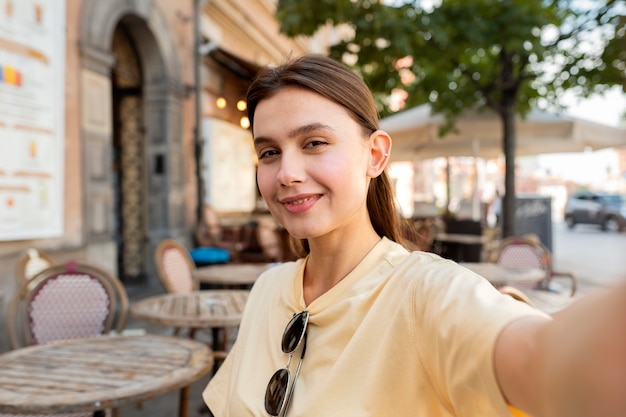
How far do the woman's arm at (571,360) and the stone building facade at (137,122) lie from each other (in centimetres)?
531

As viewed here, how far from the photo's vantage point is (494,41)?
6.38 m

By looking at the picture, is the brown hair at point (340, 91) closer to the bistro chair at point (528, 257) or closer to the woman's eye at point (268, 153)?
the woman's eye at point (268, 153)

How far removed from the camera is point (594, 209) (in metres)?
23.2

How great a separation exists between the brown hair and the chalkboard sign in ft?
28.9

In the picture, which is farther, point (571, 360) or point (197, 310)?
point (197, 310)

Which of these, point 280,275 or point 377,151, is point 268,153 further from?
point 280,275

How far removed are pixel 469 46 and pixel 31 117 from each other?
198 inches

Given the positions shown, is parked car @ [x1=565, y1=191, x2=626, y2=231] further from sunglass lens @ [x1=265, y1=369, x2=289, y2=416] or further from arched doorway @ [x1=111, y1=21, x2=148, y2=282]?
sunglass lens @ [x1=265, y1=369, x2=289, y2=416]

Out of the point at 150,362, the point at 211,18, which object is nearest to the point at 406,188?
the point at 211,18

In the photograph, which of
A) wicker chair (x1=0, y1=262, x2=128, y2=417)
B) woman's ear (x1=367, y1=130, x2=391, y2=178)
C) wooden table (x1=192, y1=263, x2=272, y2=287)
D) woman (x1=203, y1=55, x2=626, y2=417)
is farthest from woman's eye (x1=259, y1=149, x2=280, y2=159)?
wooden table (x1=192, y1=263, x2=272, y2=287)

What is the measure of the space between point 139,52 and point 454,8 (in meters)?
4.58

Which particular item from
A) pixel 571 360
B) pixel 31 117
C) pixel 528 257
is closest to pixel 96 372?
pixel 571 360

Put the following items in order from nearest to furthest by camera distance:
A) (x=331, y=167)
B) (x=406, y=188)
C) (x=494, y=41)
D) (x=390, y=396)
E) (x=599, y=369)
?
1. (x=599, y=369)
2. (x=390, y=396)
3. (x=331, y=167)
4. (x=494, y=41)
5. (x=406, y=188)

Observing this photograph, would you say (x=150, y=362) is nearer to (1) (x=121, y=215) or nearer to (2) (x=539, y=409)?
(2) (x=539, y=409)
